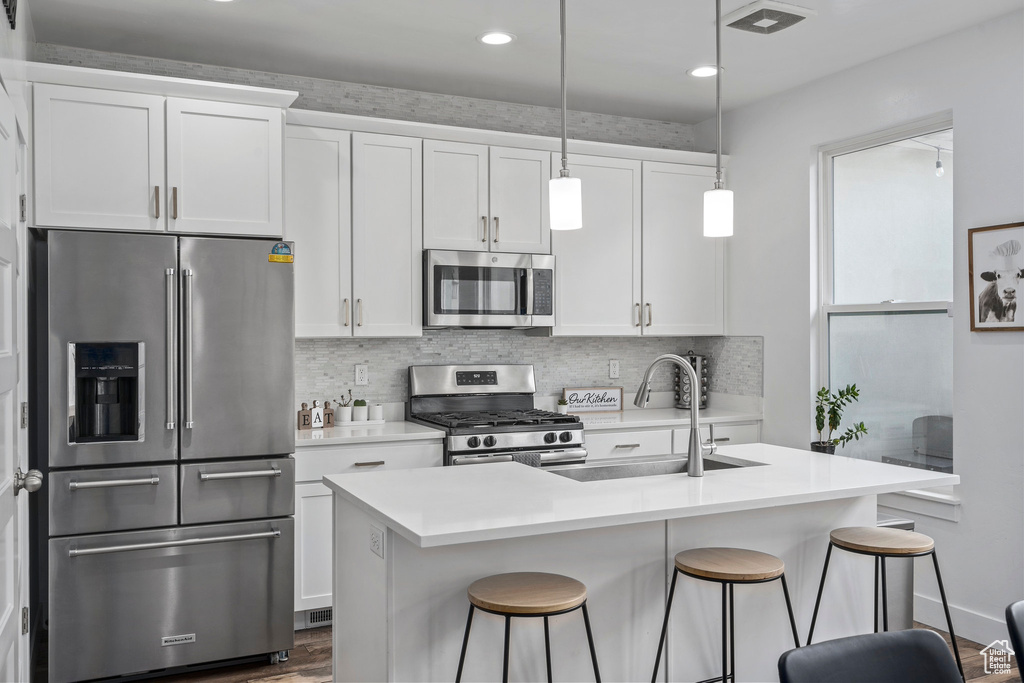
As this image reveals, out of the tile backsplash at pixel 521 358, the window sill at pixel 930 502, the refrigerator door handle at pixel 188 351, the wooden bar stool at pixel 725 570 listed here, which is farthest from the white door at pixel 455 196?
the window sill at pixel 930 502

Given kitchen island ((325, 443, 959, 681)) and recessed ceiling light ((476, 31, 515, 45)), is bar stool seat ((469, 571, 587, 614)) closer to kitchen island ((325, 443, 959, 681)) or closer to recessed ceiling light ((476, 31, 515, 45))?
kitchen island ((325, 443, 959, 681))

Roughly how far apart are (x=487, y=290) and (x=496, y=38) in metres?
1.27

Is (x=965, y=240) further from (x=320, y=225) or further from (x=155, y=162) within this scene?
(x=155, y=162)

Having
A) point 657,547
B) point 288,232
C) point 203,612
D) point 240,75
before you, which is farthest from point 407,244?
point 657,547

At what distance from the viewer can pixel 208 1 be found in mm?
3162

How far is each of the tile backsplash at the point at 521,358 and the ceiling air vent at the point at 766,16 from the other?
1.86m

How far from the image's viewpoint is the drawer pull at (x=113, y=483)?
2980 mm

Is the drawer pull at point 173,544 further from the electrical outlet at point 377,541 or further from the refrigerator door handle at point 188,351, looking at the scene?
the electrical outlet at point 377,541

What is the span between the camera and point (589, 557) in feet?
7.69

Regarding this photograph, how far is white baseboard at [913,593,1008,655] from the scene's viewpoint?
11.1 feet

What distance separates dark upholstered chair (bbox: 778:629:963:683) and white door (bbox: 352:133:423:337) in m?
2.88

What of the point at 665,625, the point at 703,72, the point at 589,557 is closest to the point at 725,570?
the point at 665,625

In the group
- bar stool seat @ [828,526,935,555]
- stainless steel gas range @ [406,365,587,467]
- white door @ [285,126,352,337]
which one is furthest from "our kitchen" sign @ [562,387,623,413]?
bar stool seat @ [828,526,935,555]

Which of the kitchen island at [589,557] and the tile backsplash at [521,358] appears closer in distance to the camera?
the kitchen island at [589,557]
